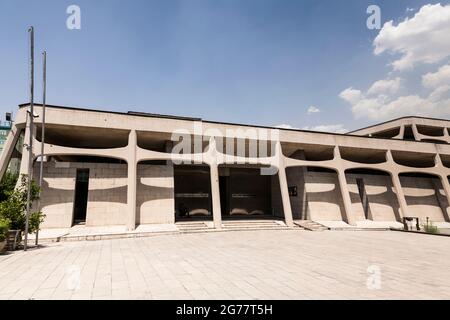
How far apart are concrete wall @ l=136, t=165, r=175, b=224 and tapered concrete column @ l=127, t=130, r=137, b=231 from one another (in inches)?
77.3

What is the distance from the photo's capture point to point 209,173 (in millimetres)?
27656

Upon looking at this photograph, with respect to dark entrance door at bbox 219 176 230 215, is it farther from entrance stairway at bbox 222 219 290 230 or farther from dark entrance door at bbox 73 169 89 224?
dark entrance door at bbox 73 169 89 224

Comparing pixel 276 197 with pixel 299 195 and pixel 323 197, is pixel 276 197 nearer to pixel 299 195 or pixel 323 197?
pixel 299 195

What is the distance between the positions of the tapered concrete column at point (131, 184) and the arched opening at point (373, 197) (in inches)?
863

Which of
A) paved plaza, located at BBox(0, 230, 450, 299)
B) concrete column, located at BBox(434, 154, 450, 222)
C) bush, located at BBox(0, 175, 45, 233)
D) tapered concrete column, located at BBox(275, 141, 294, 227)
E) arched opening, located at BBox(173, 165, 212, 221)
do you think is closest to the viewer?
paved plaza, located at BBox(0, 230, 450, 299)

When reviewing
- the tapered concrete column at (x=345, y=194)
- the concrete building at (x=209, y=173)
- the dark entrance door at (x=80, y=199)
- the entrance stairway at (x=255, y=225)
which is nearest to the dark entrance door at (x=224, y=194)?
the concrete building at (x=209, y=173)

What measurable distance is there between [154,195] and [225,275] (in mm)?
15887

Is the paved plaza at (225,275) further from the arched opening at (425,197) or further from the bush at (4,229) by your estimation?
the arched opening at (425,197)

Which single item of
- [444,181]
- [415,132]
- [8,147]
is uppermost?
[415,132]

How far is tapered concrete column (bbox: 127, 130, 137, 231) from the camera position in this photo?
18781 millimetres

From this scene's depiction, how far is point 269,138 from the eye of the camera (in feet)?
79.4

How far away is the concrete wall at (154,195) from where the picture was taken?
2130 cm

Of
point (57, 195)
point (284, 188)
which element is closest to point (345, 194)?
point (284, 188)

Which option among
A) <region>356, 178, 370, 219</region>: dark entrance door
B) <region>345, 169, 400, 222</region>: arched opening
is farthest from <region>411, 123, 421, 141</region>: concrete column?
<region>356, 178, 370, 219</region>: dark entrance door
